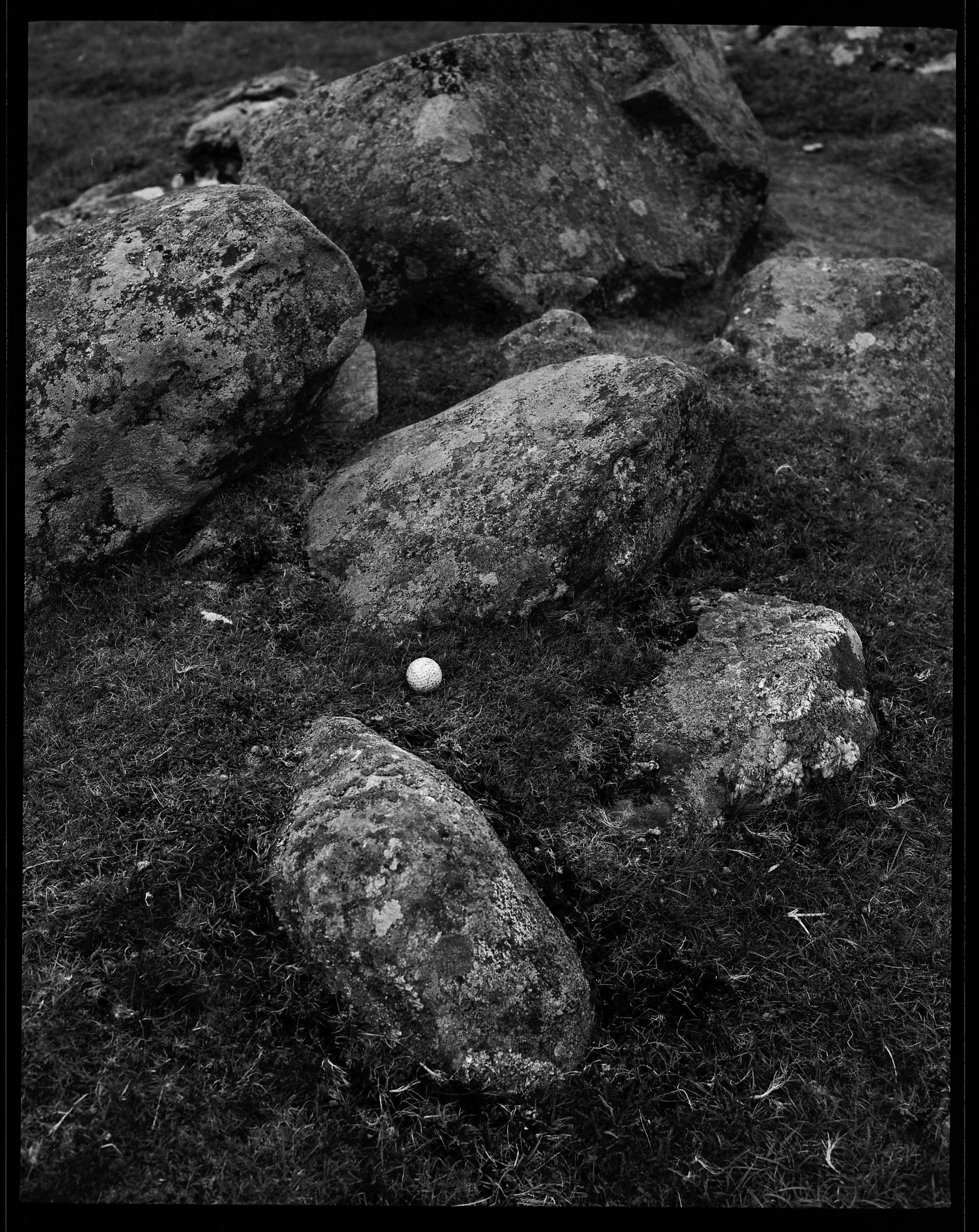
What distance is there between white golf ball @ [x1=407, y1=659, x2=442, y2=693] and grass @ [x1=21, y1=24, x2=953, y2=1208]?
0.08 m

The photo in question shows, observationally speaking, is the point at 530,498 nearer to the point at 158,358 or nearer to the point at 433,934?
the point at 158,358

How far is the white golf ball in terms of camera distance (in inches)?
199

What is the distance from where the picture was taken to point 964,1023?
402 centimetres

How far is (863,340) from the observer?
25.2 feet

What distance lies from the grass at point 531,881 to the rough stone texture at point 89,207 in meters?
5.60

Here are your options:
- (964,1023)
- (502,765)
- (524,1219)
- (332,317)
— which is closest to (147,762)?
(502,765)

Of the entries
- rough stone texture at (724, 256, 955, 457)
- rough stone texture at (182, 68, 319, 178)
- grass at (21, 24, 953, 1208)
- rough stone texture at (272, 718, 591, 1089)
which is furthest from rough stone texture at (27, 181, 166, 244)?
rough stone texture at (272, 718, 591, 1089)

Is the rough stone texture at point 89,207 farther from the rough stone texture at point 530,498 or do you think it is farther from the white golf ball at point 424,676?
the white golf ball at point 424,676

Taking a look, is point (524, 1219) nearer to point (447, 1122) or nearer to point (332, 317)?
point (447, 1122)

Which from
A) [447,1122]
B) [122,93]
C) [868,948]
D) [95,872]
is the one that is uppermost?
[122,93]

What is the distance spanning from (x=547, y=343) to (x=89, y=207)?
6.59 m

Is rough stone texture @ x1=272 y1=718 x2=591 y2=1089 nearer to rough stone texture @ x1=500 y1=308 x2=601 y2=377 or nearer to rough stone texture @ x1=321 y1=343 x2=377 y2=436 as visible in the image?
rough stone texture @ x1=321 y1=343 x2=377 y2=436

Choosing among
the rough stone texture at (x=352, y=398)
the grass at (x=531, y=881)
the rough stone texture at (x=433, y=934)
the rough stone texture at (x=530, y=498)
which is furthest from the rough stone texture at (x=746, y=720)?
the rough stone texture at (x=352, y=398)

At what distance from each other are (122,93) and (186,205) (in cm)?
Answer: 1191
